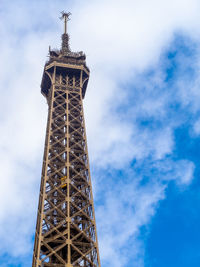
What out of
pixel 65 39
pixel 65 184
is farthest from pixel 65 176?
pixel 65 39

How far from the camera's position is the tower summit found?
1671 inches

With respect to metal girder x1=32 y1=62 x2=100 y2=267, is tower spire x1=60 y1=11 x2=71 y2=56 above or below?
→ above

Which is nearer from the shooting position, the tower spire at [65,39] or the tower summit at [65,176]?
the tower summit at [65,176]

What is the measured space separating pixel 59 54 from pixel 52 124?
47.9 ft

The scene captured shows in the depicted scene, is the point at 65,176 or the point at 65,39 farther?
the point at 65,39

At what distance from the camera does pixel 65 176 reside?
4925 centimetres

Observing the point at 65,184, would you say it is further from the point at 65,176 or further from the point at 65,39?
the point at 65,39

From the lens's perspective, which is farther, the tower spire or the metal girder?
the tower spire

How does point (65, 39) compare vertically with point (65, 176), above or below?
above

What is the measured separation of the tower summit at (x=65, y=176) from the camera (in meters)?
42.4

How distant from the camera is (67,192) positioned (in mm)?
46969

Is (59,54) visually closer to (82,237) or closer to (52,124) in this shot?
(52,124)

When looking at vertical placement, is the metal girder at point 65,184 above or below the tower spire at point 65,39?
below

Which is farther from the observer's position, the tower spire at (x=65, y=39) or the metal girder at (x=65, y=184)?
the tower spire at (x=65, y=39)
